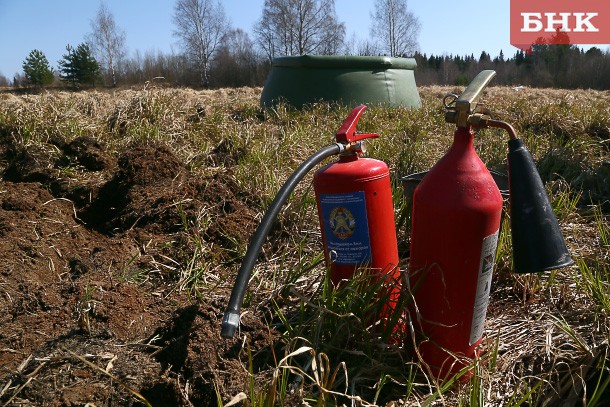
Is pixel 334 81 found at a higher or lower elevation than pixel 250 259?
higher

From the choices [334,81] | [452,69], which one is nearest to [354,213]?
[334,81]

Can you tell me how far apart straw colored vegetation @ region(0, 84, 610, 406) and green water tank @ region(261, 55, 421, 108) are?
9.38ft

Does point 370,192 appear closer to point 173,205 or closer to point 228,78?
point 173,205

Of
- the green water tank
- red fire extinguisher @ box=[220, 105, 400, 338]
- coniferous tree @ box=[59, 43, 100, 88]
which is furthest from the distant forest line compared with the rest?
red fire extinguisher @ box=[220, 105, 400, 338]

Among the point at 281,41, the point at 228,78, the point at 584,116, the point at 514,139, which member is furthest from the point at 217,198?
the point at 281,41

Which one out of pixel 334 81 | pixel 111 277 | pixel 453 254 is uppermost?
pixel 334 81

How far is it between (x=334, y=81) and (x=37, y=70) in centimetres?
3429

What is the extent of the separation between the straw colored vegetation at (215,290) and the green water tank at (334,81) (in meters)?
2.86

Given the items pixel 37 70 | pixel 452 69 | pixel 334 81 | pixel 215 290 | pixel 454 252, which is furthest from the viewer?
pixel 452 69

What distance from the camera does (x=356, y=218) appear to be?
1757 mm

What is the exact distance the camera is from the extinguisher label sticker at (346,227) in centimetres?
175

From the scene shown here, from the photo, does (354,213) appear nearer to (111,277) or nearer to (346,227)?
(346,227)

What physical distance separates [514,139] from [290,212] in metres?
1.35

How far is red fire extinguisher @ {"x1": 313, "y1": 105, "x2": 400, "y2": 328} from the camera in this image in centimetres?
174
